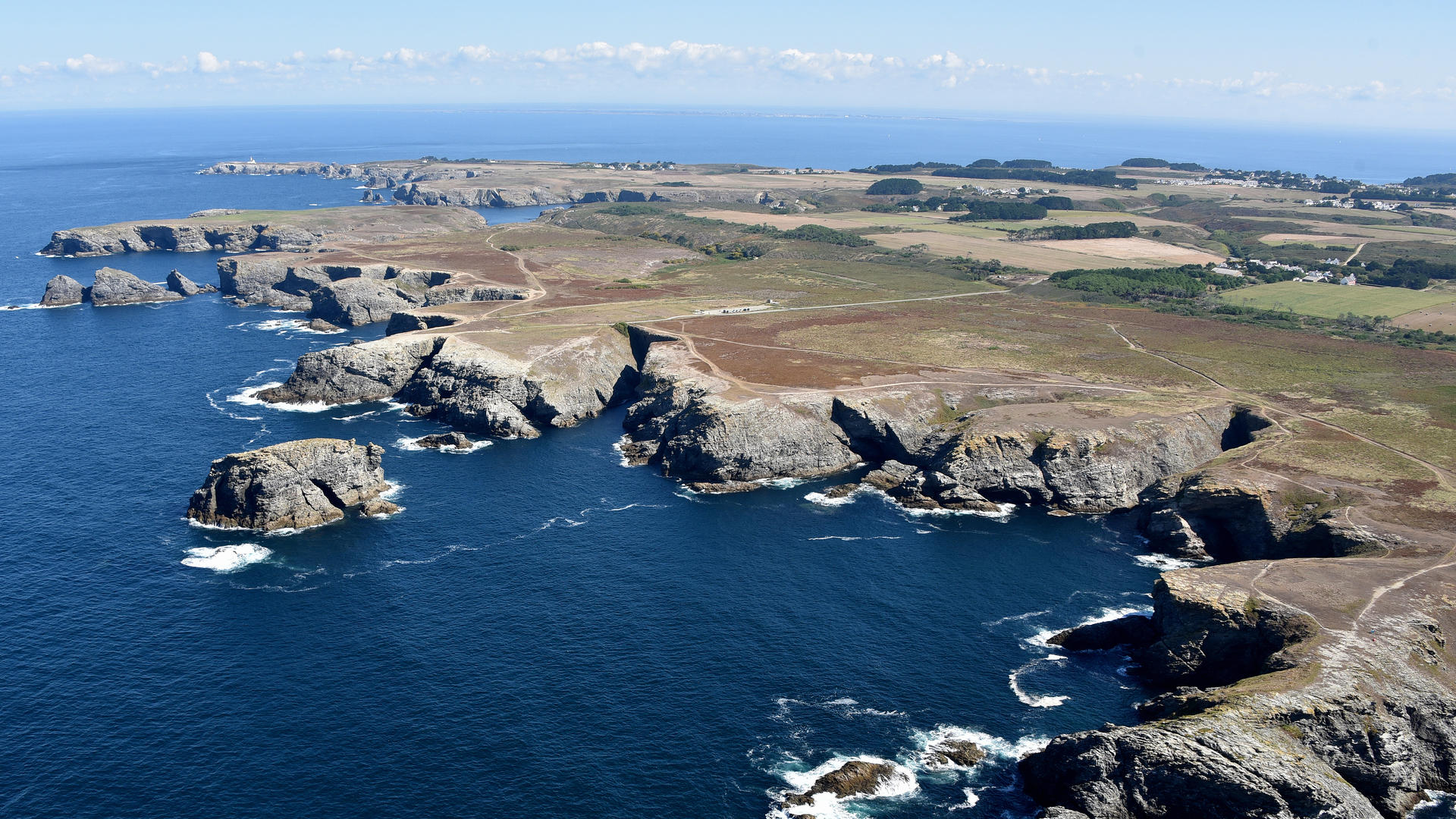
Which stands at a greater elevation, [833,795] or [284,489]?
[284,489]

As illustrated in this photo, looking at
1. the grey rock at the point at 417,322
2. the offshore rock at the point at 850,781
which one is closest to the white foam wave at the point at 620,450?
the grey rock at the point at 417,322

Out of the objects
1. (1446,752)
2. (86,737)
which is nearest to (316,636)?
(86,737)

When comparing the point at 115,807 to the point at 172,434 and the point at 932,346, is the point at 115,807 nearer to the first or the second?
the point at 172,434

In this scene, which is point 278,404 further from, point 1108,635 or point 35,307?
point 1108,635

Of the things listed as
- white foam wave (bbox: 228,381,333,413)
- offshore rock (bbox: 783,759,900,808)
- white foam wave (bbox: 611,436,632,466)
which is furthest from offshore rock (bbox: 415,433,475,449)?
offshore rock (bbox: 783,759,900,808)

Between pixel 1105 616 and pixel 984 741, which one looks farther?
pixel 1105 616

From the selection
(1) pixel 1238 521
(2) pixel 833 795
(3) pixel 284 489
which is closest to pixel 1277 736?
(2) pixel 833 795

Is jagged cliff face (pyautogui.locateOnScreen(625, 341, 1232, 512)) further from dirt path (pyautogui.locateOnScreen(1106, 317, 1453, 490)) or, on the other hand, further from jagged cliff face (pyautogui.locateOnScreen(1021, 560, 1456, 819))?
jagged cliff face (pyautogui.locateOnScreen(1021, 560, 1456, 819))
